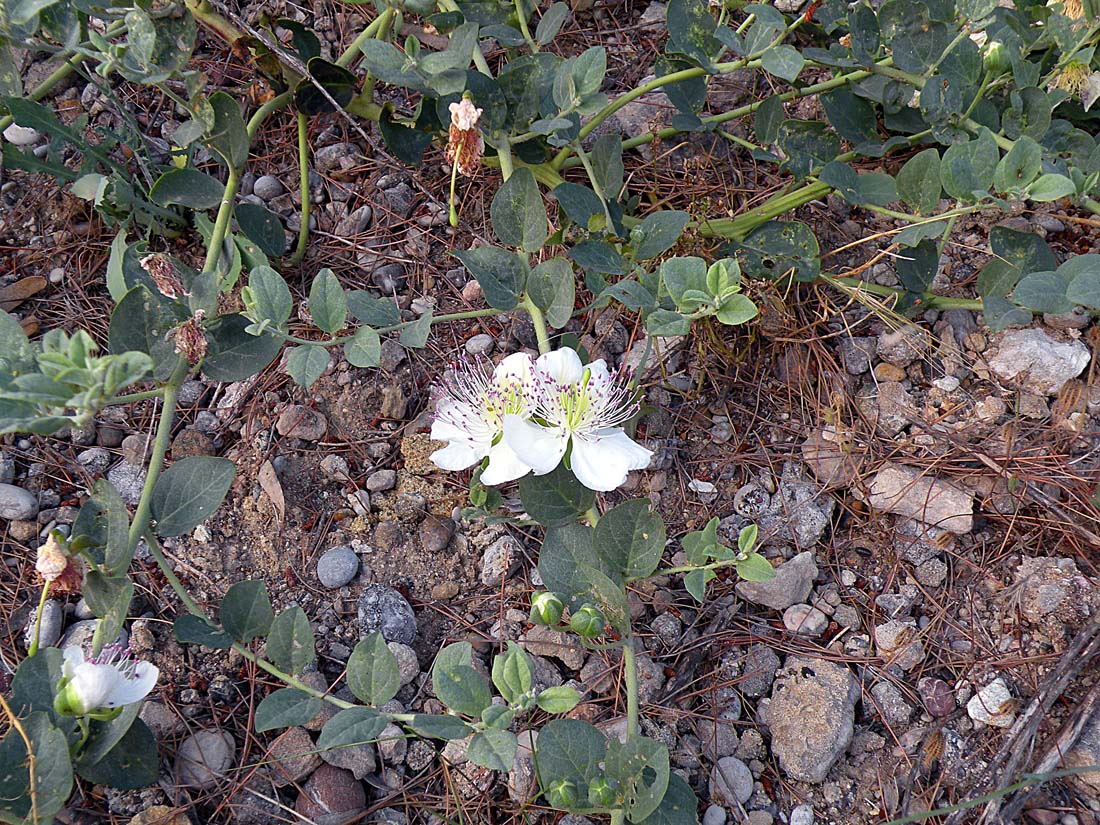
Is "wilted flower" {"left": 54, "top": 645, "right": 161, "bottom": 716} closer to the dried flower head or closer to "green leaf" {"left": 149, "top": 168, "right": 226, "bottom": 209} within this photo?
the dried flower head

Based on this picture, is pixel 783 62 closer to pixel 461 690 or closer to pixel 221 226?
pixel 221 226

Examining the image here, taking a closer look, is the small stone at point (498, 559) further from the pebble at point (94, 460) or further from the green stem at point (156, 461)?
the pebble at point (94, 460)

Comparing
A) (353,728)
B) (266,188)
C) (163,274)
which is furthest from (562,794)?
(266,188)

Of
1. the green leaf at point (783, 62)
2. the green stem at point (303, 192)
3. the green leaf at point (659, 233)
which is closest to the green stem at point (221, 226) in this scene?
the green stem at point (303, 192)

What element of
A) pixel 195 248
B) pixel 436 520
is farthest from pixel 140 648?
pixel 195 248

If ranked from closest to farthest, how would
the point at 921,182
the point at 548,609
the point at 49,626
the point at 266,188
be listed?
the point at 548,609
the point at 49,626
the point at 921,182
the point at 266,188

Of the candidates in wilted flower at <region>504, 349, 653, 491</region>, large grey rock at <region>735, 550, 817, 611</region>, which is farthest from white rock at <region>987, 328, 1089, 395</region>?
wilted flower at <region>504, 349, 653, 491</region>
